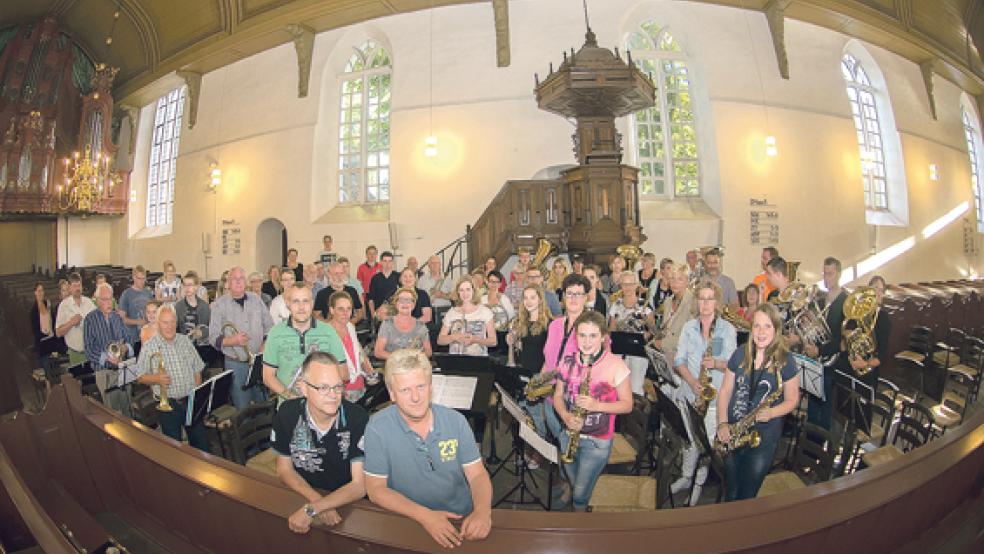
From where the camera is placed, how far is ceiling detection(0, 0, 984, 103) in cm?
1328

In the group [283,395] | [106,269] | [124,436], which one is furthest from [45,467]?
[106,269]

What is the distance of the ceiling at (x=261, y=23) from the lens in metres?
13.3

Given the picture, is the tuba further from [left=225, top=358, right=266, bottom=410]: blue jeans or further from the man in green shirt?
[left=225, top=358, right=266, bottom=410]: blue jeans

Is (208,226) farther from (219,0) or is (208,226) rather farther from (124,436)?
(124,436)

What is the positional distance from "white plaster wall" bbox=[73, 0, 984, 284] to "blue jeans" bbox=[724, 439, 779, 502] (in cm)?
1014

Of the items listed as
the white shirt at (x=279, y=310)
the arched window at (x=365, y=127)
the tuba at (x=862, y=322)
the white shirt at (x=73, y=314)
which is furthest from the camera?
the arched window at (x=365, y=127)

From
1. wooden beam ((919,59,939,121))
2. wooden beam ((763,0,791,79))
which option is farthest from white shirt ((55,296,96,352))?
wooden beam ((919,59,939,121))

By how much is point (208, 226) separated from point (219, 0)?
6.58m

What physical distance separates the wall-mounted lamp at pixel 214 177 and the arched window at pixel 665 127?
12.6 m

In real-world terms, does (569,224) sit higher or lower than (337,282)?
higher

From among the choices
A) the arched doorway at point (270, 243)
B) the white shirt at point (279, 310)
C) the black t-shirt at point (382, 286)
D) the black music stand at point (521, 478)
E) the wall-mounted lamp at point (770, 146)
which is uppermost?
the wall-mounted lamp at point (770, 146)

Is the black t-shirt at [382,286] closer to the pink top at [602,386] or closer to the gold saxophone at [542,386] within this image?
the gold saxophone at [542,386]

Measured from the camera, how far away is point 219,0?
13.9 m

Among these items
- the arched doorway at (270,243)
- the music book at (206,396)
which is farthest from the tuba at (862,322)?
the arched doorway at (270,243)
